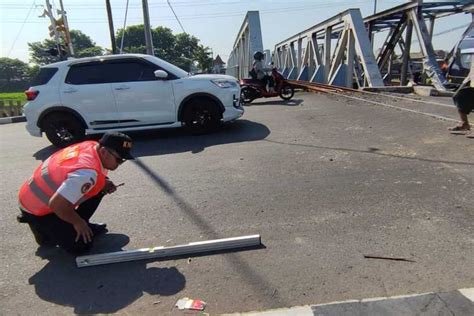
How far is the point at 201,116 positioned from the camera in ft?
27.5

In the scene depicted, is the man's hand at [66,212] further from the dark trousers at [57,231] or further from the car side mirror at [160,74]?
the car side mirror at [160,74]

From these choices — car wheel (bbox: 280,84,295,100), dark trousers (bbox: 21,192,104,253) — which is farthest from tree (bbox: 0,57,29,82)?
dark trousers (bbox: 21,192,104,253)

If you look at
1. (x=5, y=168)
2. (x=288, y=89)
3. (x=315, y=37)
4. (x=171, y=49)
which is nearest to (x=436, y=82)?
(x=288, y=89)

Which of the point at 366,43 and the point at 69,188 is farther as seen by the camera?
the point at 366,43

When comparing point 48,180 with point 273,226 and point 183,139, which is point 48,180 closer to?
point 273,226

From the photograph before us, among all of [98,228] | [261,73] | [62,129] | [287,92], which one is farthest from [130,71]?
[287,92]

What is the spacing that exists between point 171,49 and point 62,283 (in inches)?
4050

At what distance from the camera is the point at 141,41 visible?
99.7 meters

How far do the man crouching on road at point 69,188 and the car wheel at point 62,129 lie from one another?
16.5 feet

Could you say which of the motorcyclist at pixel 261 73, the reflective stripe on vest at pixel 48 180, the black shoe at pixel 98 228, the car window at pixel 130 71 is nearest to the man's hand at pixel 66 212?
the reflective stripe on vest at pixel 48 180

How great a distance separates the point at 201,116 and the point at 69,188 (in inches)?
212

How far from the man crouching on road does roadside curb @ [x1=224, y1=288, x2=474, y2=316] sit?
60.1 inches

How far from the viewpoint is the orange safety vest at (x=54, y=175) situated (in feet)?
10.7

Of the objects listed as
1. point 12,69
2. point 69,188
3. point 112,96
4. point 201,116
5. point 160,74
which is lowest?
point 201,116
